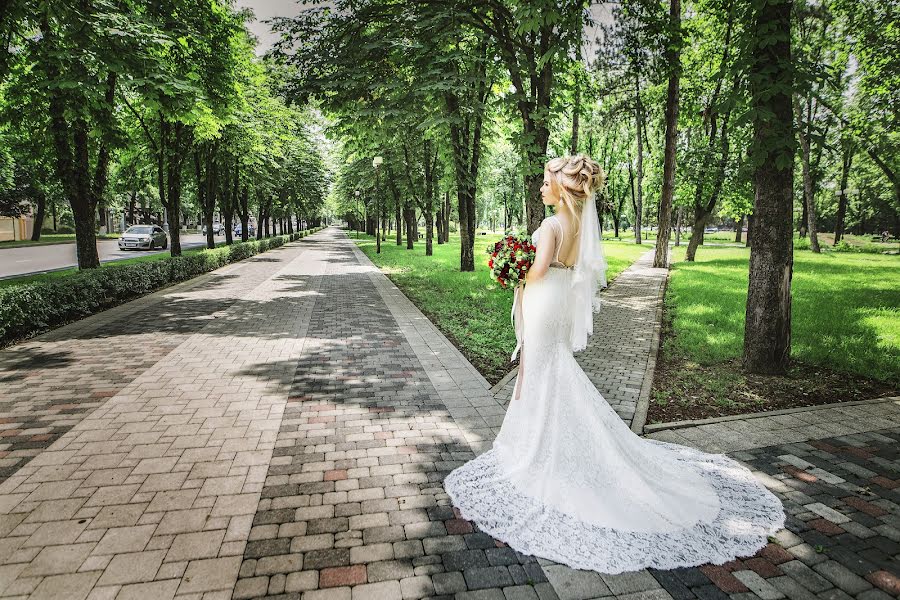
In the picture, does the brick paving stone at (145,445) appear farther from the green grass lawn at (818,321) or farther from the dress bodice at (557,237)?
the green grass lawn at (818,321)

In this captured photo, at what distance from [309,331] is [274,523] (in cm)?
622

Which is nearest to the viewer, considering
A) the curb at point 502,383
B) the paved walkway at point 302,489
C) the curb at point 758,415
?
the paved walkway at point 302,489

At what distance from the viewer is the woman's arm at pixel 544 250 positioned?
3.53 metres

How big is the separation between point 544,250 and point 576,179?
0.59m

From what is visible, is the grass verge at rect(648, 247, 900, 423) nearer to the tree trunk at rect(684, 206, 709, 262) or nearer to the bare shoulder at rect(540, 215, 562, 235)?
the bare shoulder at rect(540, 215, 562, 235)

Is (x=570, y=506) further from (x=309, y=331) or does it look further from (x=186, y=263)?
(x=186, y=263)

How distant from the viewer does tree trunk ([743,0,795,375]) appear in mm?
5547

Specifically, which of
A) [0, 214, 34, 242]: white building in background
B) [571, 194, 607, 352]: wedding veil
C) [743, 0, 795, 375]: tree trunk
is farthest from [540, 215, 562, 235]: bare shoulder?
[0, 214, 34, 242]: white building in background

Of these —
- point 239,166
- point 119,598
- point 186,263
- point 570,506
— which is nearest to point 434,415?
point 570,506

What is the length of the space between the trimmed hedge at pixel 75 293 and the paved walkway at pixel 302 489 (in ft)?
4.13

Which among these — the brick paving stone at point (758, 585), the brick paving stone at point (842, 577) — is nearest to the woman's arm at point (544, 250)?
the brick paving stone at point (758, 585)

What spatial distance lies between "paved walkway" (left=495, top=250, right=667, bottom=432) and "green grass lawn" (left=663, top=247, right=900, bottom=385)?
0.50m

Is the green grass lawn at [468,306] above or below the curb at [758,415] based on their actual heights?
above

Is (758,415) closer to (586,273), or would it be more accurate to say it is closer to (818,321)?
(586,273)
